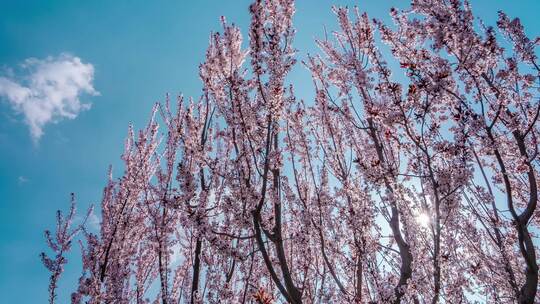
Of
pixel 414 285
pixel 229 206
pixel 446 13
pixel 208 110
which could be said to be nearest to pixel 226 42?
pixel 208 110

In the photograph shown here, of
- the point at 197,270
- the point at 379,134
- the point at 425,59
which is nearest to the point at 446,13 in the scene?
the point at 425,59

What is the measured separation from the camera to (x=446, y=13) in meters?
4.73

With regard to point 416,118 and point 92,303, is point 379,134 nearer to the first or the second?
point 416,118

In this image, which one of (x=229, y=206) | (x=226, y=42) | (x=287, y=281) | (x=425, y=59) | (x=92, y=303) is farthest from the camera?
(x=92, y=303)

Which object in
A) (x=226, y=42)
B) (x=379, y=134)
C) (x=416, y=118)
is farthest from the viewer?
(x=379, y=134)

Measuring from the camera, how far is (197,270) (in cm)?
430

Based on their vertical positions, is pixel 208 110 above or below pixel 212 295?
above

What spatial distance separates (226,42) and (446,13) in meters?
2.94

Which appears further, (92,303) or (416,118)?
(92,303)

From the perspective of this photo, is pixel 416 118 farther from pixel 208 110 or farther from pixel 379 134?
pixel 208 110

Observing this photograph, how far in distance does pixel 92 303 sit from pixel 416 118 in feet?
18.2

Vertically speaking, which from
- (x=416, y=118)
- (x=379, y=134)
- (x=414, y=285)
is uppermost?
(x=379, y=134)

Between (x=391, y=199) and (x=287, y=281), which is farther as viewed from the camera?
(x=391, y=199)

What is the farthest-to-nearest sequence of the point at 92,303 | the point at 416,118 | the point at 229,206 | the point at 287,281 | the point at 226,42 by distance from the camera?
the point at 92,303 < the point at 226,42 < the point at 229,206 < the point at 416,118 < the point at 287,281
